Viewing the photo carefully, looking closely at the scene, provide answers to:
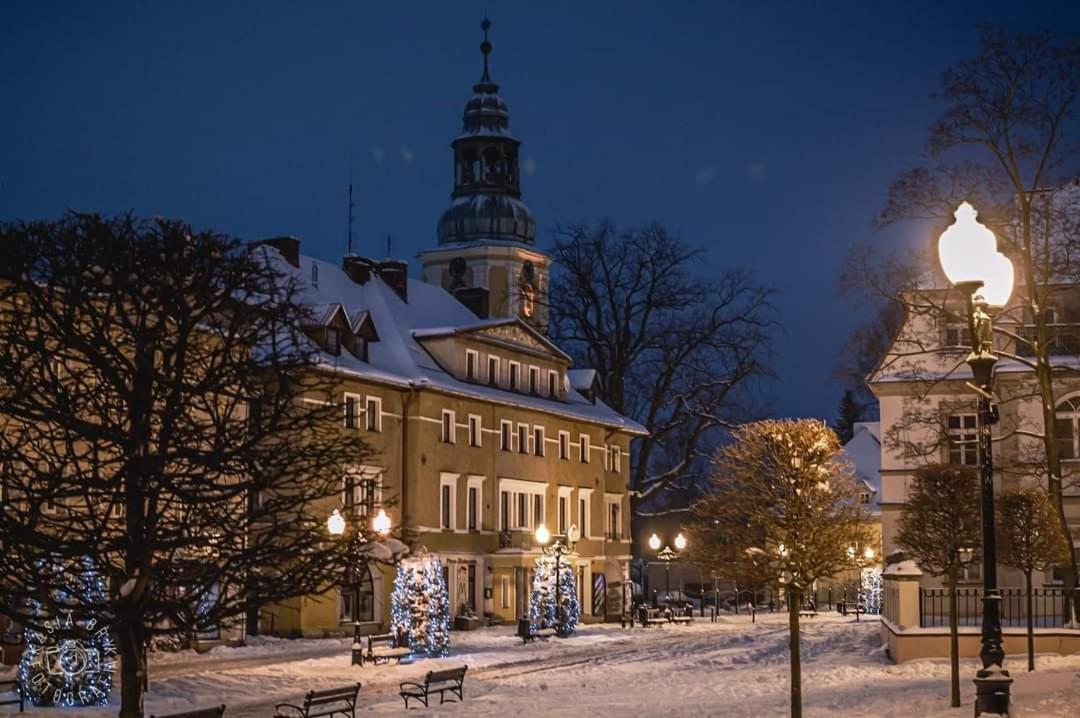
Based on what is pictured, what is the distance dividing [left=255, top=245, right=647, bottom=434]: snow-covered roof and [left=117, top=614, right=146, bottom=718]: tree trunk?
3164 cm

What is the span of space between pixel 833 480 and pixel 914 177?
8.70 m

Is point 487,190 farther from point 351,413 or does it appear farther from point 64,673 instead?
point 64,673

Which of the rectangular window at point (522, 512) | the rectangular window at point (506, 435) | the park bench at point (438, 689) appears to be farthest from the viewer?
the rectangular window at point (522, 512)

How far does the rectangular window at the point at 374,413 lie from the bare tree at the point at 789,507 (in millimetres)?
26540

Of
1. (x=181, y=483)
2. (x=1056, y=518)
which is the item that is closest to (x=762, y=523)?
(x=1056, y=518)

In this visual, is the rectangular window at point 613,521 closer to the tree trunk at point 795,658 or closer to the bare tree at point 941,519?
the bare tree at point 941,519

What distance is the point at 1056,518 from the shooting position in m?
31.2

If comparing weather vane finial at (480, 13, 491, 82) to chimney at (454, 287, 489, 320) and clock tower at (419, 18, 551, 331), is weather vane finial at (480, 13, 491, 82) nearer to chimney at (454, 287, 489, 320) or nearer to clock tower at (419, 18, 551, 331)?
clock tower at (419, 18, 551, 331)

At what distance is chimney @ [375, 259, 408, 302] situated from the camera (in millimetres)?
60719

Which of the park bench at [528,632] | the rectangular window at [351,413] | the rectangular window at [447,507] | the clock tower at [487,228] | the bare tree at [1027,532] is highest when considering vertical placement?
the clock tower at [487,228]

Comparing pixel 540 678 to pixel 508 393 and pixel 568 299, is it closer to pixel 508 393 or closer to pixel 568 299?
pixel 508 393

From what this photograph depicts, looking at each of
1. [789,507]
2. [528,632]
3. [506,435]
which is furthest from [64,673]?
[506,435]

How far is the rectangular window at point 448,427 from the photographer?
54.8 m

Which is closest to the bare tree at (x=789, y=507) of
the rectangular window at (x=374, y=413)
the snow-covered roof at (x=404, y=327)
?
the snow-covered roof at (x=404, y=327)
